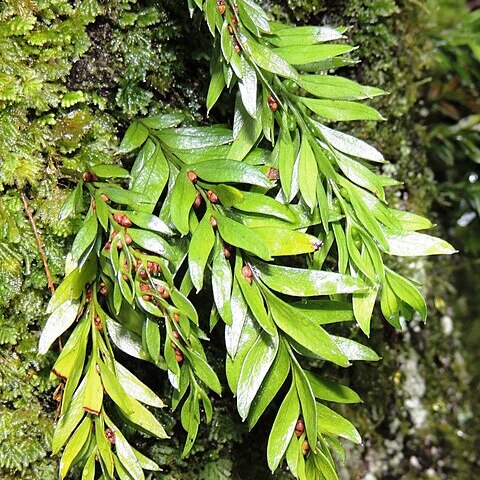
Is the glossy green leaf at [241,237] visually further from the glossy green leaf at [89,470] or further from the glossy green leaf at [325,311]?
the glossy green leaf at [89,470]

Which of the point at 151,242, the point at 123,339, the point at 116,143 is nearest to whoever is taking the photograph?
the point at 151,242

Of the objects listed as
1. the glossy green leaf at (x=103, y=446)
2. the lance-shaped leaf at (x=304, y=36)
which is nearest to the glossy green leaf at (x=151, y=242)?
the glossy green leaf at (x=103, y=446)

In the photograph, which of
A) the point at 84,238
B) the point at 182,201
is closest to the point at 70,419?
the point at 84,238

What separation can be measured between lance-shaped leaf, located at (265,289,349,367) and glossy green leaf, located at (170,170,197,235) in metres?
0.19

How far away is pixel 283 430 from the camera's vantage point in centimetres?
105

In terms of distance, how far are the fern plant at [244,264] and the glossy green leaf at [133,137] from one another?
0.15 feet

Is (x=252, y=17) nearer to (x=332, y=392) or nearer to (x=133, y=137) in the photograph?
(x=133, y=137)

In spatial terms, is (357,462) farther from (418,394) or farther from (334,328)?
(334,328)

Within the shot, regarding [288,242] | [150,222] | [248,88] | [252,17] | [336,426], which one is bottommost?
[336,426]

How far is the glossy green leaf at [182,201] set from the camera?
3.33ft

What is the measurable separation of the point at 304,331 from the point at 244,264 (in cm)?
15

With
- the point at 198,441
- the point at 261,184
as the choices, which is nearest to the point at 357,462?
the point at 198,441

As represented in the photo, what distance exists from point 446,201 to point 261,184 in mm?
1264

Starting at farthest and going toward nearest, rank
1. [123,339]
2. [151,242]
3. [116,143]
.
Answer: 1. [116,143]
2. [123,339]
3. [151,242]
